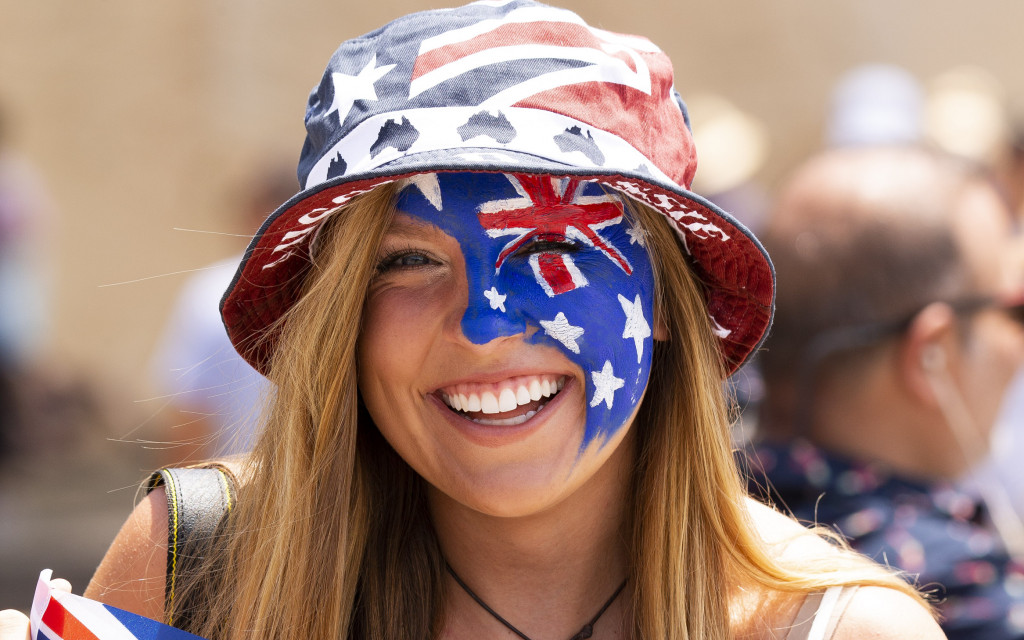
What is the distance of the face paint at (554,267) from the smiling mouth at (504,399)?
73 millimetres

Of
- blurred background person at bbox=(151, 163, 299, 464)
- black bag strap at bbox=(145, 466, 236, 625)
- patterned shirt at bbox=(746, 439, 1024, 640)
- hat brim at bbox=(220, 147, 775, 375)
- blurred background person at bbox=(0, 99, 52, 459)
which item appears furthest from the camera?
blurred background person at bbox=(0, 99, 52, 459)

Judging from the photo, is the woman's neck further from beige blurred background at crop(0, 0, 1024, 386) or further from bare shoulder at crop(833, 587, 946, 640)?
beige blurred background at crop(0, 0, 1024, 386)

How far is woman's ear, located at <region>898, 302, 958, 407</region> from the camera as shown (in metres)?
2.76

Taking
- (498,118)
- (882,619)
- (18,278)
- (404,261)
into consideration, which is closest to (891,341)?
(882,619)

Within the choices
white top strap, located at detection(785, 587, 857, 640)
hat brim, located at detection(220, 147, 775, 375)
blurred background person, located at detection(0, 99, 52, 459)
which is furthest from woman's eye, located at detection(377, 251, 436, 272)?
blurred background person, located at detection(0, 99, 52, 459)

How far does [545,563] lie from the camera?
2.05m

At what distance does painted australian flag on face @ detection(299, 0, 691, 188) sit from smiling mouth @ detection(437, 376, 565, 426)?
41 centimetres

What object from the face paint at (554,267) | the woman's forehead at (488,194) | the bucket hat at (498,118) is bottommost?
the face paint at (554,267)

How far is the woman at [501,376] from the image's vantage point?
5.64 feet

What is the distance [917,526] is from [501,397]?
1.28 meters

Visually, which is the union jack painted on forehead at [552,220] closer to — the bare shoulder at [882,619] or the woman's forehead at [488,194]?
the woman's forehead at [488,194]

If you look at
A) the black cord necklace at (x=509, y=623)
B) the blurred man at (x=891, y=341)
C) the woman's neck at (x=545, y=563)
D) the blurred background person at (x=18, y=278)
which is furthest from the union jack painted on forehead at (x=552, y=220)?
the blurred background person at (x=18, y=278)

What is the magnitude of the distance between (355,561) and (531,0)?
1016mm

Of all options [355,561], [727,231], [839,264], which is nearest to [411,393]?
[355,561]
